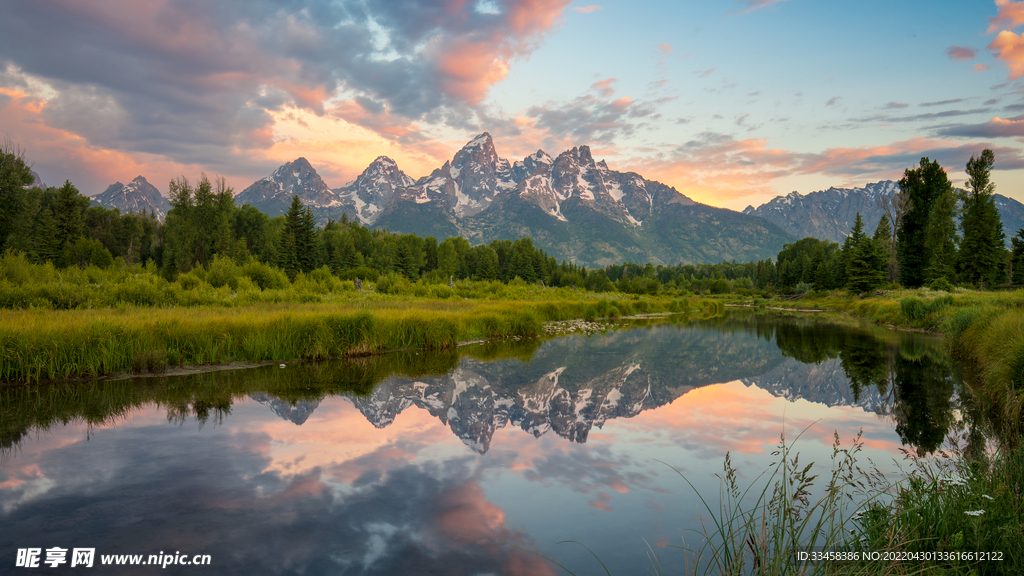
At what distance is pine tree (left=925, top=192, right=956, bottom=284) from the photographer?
4403 centimetres

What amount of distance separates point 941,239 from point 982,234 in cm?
623

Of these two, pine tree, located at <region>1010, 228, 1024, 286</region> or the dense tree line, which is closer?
the dense tree line

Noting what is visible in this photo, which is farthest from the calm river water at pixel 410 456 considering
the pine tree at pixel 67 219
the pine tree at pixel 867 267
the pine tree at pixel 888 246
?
the pine tree at pixel 67 219

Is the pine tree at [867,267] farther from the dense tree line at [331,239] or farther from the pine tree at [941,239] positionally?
the pine tree at [941,239]

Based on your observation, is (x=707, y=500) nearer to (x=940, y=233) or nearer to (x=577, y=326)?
(x=577, y=326)

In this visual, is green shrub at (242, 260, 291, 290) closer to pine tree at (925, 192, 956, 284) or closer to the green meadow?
the green meadow

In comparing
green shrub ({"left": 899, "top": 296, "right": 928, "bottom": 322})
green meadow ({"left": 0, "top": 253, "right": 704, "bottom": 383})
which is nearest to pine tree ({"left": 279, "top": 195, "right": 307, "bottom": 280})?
green meadow ({"left": 0, "top": 253, "right": 704, "bottom": 383})

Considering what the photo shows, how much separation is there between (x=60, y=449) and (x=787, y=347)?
23707mm

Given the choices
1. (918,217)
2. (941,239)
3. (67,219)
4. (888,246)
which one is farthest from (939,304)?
(67,219)

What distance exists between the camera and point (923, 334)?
24422mm

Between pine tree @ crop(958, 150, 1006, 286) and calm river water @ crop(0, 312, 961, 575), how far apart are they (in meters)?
39.4

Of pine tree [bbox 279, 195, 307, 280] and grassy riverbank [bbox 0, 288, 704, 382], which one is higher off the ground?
pine tree [bbox 279, 195, 307, 280]

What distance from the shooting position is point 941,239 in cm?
4641

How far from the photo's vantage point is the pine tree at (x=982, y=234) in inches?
1592
